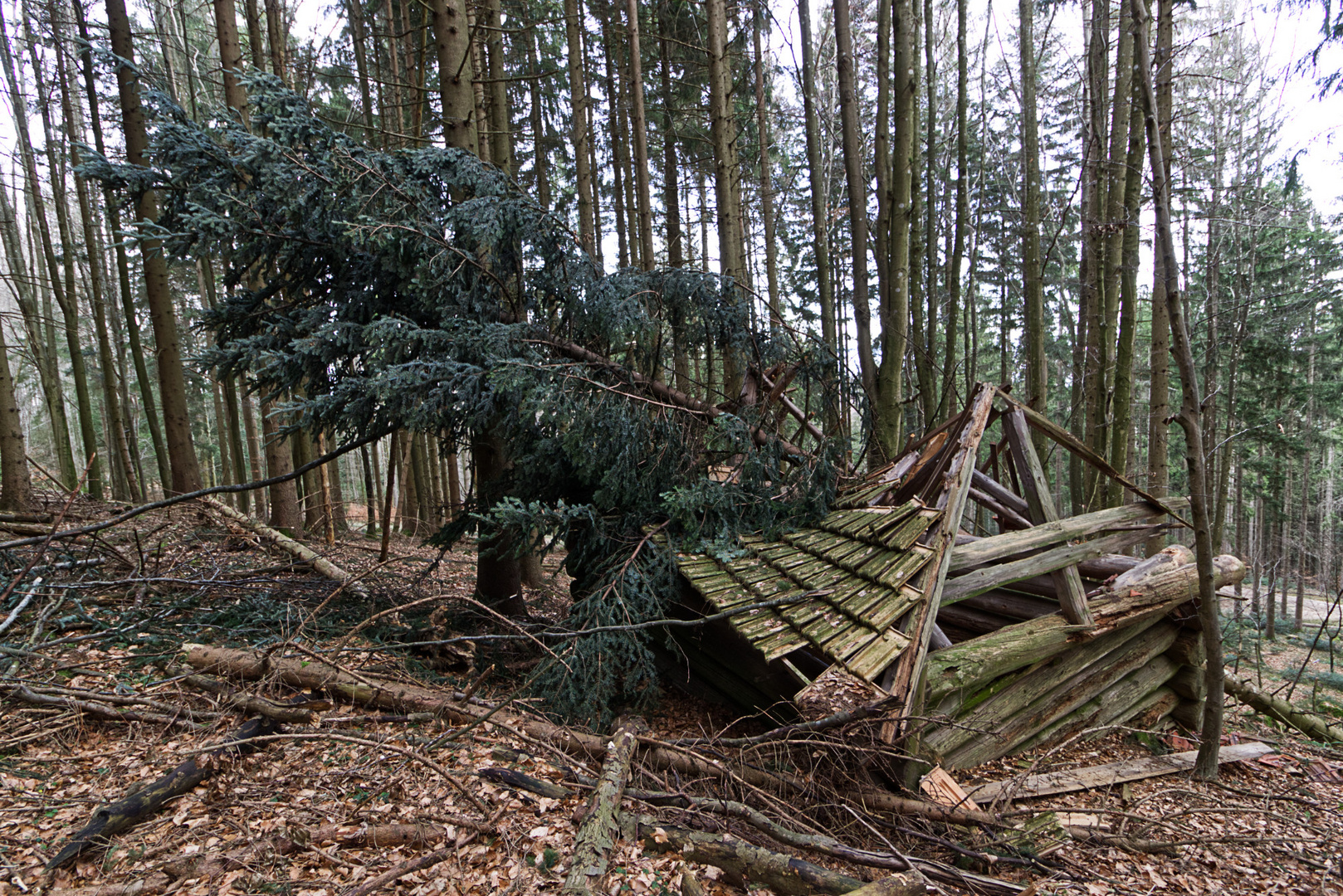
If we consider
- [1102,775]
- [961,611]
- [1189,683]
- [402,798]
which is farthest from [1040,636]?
[402,798]

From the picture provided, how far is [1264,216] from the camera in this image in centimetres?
1430

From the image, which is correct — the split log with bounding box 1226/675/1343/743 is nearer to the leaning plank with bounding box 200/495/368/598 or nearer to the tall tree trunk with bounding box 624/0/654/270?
the tall tree trunk with bounding box 624/0/654/270

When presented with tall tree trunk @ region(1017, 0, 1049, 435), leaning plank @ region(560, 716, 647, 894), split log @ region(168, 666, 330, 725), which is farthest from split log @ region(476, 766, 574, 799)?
tall tree trunk @ region(1017, 0, 1049, 435)

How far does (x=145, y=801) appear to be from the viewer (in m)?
2.77

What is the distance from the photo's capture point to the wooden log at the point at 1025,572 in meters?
3.93

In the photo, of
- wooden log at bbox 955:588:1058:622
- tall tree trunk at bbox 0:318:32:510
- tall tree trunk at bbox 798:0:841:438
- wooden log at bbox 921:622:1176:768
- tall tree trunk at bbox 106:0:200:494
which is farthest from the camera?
tall tree trunk at bbox 106:0:200:494

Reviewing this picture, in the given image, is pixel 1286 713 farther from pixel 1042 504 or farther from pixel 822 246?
pixel 822 246

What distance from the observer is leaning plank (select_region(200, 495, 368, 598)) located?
655 centimetres

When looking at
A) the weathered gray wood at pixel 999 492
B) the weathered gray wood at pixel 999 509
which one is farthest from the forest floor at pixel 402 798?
the weathered gray wood at pixel 999 492

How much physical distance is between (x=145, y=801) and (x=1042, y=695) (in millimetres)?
5599

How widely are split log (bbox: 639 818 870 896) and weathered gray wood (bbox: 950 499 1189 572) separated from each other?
1951 mm

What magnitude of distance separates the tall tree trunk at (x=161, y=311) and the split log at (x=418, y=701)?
541 cm

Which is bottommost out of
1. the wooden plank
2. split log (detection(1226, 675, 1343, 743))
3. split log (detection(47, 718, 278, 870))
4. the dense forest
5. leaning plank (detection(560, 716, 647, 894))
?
split log (detection(1226, 675, 1343, 743))

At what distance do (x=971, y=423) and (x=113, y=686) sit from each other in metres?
6.02
